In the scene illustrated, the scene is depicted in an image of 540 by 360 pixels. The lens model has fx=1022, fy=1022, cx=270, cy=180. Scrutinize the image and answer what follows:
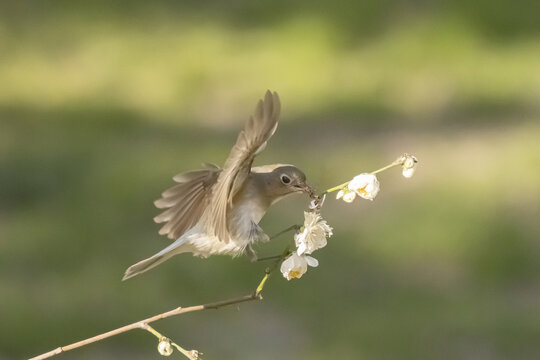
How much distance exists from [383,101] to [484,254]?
38.0 inches

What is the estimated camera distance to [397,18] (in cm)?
443

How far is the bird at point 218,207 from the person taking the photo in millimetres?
1208

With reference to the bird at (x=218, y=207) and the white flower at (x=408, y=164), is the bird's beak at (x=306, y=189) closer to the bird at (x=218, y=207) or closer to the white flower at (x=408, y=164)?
the bird at (x=218, y=207)

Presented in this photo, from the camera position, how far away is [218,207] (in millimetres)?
1194

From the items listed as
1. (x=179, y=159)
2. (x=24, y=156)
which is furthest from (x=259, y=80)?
(x=24, y=156)

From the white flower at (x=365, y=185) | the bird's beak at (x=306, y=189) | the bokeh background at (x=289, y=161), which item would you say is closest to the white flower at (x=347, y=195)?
the white flower at (x=365, y=185)

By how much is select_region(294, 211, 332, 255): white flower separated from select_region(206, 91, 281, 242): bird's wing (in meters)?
0.09

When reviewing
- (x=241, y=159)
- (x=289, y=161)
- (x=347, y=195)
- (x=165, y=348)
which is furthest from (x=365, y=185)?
(x=289, y=161)

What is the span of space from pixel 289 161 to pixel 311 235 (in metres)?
2.37

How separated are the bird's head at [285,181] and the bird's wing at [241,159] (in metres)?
0.04

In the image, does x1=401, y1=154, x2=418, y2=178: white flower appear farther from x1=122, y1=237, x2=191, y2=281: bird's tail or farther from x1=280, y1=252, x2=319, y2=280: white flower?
x1=122, y1=237, x2=191, y2=281: bird's tail

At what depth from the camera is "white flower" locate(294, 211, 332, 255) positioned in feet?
3.42

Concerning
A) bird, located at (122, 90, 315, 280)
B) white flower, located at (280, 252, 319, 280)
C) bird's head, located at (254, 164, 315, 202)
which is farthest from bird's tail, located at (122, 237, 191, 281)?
white flower, located at (280, 252, 319, 280)

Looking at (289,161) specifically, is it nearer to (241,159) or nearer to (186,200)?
(186,200)
